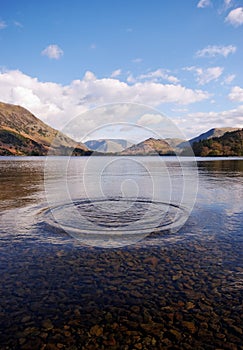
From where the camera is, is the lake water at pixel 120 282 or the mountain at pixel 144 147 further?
the mountain at pixel 144 147

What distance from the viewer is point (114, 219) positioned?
837 inches

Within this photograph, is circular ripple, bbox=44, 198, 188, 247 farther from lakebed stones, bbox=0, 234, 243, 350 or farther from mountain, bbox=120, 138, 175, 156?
mountain, bbox=120, 138, 175, 156

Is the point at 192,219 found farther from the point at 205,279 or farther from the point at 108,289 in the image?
the point at 108,289

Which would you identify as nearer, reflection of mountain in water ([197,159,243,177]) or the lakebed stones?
the lakebed stones

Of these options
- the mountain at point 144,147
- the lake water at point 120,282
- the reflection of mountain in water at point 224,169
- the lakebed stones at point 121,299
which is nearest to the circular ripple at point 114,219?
the lake water at point 120,282

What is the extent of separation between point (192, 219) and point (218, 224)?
82.4 inches

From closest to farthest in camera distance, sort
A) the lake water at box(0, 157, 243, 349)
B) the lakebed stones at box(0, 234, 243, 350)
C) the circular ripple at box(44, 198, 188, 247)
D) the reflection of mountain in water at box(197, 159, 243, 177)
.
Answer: the lakebed stones at box(0, 234, 243, 350) → the lake water at box(0, 157, 243, 349) → the circular ripple at box(44, 198, 188, 247) → the reflection of mountain in water at box(197, 159, 243, 177)

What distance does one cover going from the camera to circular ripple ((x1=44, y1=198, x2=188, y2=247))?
1688cm

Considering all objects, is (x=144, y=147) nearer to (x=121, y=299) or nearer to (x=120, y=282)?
(x=120, y=282)

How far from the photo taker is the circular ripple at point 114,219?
16875 millimetres

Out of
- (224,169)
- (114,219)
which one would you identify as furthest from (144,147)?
(224,169)

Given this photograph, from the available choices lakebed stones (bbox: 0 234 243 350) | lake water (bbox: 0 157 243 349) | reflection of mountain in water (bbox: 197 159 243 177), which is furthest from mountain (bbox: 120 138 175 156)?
reflection of mountain in water (bbox: 197 159 243 177)

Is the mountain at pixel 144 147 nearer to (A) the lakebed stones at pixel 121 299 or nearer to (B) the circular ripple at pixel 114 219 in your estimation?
(B) the circular ripple at pixel 114 219

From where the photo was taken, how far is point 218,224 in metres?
20.0
